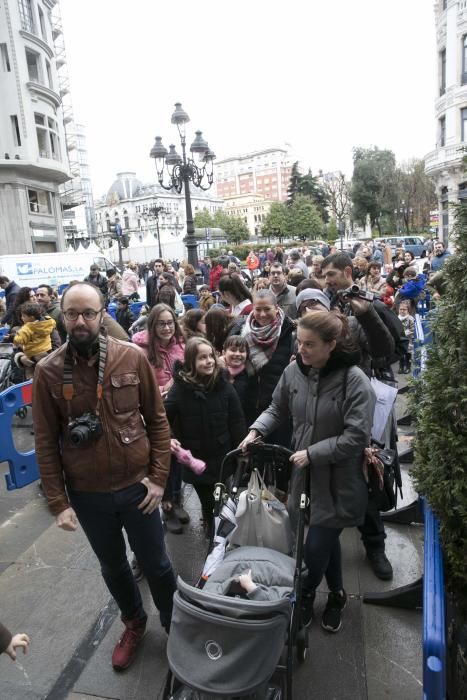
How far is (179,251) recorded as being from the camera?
161 ft

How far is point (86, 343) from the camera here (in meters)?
2.27

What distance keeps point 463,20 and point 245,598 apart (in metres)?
42.8

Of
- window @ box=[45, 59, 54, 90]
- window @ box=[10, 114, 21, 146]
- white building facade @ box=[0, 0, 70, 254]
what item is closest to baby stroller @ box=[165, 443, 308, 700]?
white building facade @ box=[0, 0, 70, 254]

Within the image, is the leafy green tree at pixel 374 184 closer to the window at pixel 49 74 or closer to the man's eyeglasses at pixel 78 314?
the window at pixel 49 74

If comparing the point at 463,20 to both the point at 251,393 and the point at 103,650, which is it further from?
the point at 103,650

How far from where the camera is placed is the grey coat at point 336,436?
243 centimetres

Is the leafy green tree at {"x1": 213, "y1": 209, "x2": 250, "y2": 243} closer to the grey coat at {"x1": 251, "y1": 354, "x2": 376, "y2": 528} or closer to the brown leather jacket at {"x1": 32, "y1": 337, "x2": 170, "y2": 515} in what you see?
the grey coat at {"x1": 251, "y1": 354, "x2": 376, "y2": 528}

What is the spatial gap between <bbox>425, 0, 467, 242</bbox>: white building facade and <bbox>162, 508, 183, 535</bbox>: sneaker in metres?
33.2

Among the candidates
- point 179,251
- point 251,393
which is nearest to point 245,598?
point 251,393

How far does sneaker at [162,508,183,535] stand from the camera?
4.02 m

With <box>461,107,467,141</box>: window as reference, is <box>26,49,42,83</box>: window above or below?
above

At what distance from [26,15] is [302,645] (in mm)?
41300

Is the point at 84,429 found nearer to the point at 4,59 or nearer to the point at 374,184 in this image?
the point at 4,59

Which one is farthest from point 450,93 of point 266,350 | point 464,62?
point 266,350
